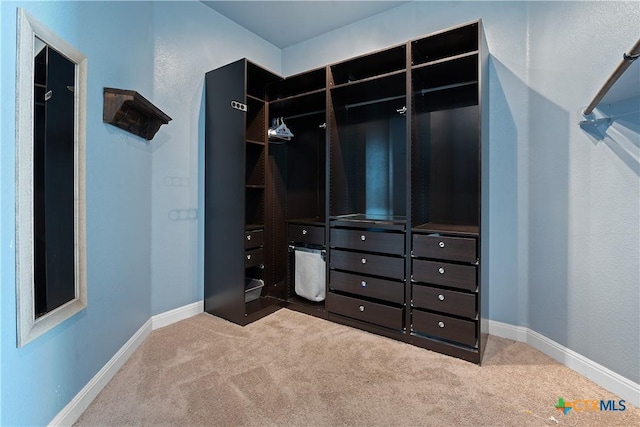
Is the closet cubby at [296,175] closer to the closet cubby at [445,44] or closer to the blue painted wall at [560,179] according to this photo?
the closet cubby at [445,44]

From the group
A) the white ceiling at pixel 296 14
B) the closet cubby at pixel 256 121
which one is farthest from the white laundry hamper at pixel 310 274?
the white ceiling at pixel 296 14

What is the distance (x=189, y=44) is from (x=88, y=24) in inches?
47.1

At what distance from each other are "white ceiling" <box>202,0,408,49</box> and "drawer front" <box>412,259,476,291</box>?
234 centimetres

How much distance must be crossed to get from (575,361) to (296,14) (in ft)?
11.5

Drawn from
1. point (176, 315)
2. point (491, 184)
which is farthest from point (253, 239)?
point (491, 184)

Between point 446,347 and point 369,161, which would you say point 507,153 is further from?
point 446,347

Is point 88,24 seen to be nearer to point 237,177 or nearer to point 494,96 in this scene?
point 237,177

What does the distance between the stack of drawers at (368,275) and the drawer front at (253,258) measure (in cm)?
67

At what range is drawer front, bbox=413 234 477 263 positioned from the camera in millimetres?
1972

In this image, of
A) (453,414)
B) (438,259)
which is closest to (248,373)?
(453,414)

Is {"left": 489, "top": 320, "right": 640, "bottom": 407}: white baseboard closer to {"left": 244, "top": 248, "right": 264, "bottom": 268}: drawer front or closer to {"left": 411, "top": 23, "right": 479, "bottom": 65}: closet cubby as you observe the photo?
{"left": 244, "top": 248, "right": 264, "bottom": 268}: drawer front

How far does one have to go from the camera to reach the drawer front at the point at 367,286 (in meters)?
2.28

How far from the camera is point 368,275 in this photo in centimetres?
242

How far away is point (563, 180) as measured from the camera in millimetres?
1947
